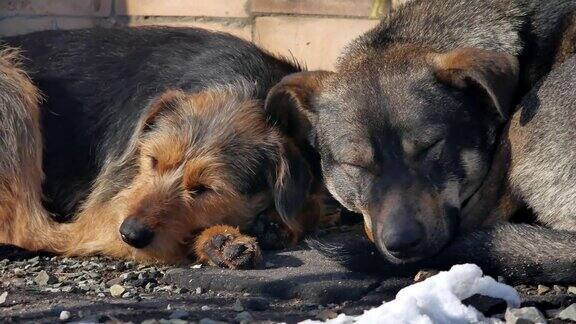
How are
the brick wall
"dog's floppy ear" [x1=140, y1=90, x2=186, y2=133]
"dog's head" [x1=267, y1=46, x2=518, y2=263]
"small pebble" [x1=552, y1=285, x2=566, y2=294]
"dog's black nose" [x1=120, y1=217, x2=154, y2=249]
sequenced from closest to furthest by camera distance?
1. "small pebble" [x1=552, y1=285, x2=566, y2=294]
2. "dog's head" [x1=267, y1=46, x2=518, y2=263]
3. "dog's black nose" [x1=120, y1=217, x2=154, y2=249]
4. "dog's floppy ear" [x1=140, y1=90, x2=186, y2=133]
5. the brick wall

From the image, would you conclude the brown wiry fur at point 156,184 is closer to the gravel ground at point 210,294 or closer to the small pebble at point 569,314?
the gravel ground at point 210,294

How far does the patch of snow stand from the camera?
12.7 feet

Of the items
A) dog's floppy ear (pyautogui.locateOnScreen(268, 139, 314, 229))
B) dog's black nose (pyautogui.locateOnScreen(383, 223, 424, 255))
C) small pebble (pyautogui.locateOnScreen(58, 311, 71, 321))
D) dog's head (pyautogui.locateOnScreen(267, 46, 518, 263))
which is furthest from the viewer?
dog's floppy ear (pyautogui.locateOnScreen(268, 139, 314, 229))

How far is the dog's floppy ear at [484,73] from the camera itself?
5090 millimetres

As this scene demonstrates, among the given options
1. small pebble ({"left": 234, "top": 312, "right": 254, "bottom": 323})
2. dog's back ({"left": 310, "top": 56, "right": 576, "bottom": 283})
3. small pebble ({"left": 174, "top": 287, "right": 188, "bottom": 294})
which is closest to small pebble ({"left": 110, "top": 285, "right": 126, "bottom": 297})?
small pebble ({"left": 174, "top": 287, "right": 188, "bottom": 294})

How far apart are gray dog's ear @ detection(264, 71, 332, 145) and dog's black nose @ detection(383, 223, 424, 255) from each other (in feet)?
3.66

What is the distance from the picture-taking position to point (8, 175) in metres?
6.02

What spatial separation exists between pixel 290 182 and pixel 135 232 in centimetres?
94

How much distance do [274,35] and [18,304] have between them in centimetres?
340

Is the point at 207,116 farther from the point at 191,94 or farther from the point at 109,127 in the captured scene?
the point at 109,127

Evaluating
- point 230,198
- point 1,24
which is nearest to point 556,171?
point 230,198

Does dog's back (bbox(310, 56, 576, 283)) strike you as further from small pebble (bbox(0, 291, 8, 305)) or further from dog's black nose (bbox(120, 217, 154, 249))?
small pebble (bbox(0, 291, 8, 305))

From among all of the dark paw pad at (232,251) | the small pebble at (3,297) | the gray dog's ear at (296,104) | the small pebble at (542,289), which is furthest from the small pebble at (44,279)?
the small pebble at (542,289)

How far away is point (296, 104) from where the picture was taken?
18.6ft
